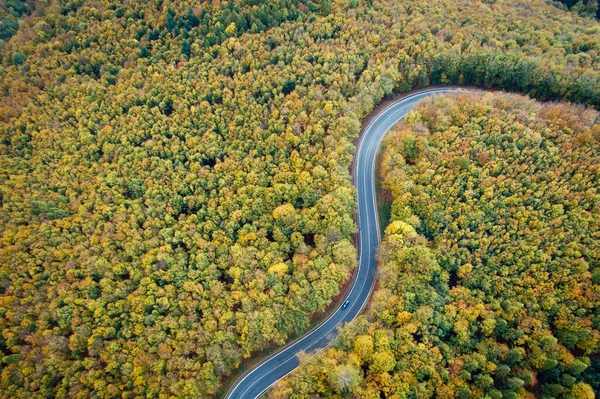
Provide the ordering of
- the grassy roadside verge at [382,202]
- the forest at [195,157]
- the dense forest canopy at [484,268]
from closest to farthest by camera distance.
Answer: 1. the dense forest canopy at [484,268]
2. the forest at [195,157]
3. the grassy roadside verge at [382,202]

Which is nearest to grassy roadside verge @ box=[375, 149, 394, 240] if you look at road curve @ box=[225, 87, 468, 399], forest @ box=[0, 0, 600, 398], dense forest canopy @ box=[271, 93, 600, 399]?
road curve @ box=[225, 87, 468, 399]

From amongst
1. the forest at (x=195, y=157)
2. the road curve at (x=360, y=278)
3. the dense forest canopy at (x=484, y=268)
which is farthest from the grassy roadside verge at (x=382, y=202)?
the forest at (x=195, y=157)

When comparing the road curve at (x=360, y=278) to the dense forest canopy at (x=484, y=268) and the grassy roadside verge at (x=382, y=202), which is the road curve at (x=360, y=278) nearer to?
the grassy roadside verge at (x=382, y=202)

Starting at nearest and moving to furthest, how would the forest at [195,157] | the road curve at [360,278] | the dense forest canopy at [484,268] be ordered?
the dense forest canopy at [484,268] → the forest at [195,157] → the road curve at [360,278]

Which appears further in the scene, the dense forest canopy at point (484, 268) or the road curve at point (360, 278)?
the road curve at point (360, 278)

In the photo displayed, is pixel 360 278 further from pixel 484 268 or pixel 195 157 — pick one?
pixel 195 157

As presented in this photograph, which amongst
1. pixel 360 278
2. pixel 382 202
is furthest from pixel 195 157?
pixel 360 278

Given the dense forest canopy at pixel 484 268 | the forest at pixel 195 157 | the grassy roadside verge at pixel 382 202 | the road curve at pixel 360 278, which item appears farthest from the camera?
the grassy roadside verge at pixel 382 202
